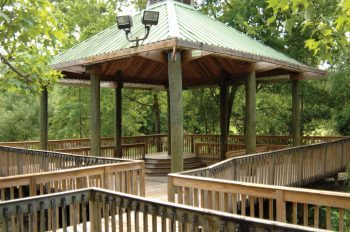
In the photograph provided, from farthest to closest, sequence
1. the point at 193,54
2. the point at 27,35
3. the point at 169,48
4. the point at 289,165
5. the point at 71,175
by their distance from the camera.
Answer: the point at 289,165 → the point at 193,54 → the point at 169,48 → the point at 71,175 → the point at 27,35

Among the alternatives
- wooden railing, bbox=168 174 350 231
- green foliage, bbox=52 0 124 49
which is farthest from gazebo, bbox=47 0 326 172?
green foliage, bbox=52 0 124 49

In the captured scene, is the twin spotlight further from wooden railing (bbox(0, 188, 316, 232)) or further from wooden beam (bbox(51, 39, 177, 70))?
wooden railing (bbox(0, 188, 316, 232))

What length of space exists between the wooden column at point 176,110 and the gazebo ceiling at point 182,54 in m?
0.34

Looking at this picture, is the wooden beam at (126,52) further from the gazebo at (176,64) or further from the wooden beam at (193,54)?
the wooden beam at (193,54)

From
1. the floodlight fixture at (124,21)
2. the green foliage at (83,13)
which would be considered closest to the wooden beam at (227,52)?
the floodlight fixture at (124,21)

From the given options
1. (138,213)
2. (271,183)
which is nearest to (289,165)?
(271,183)

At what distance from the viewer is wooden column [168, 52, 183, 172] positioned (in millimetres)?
7426

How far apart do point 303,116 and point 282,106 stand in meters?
2.44

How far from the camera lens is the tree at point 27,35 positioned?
5.38 m

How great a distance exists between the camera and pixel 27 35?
595cm

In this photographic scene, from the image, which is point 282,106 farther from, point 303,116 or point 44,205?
point 44,205

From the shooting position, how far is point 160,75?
596 inches

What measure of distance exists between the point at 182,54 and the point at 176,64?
2.10 feet

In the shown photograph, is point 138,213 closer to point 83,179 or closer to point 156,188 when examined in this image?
point 83,179
